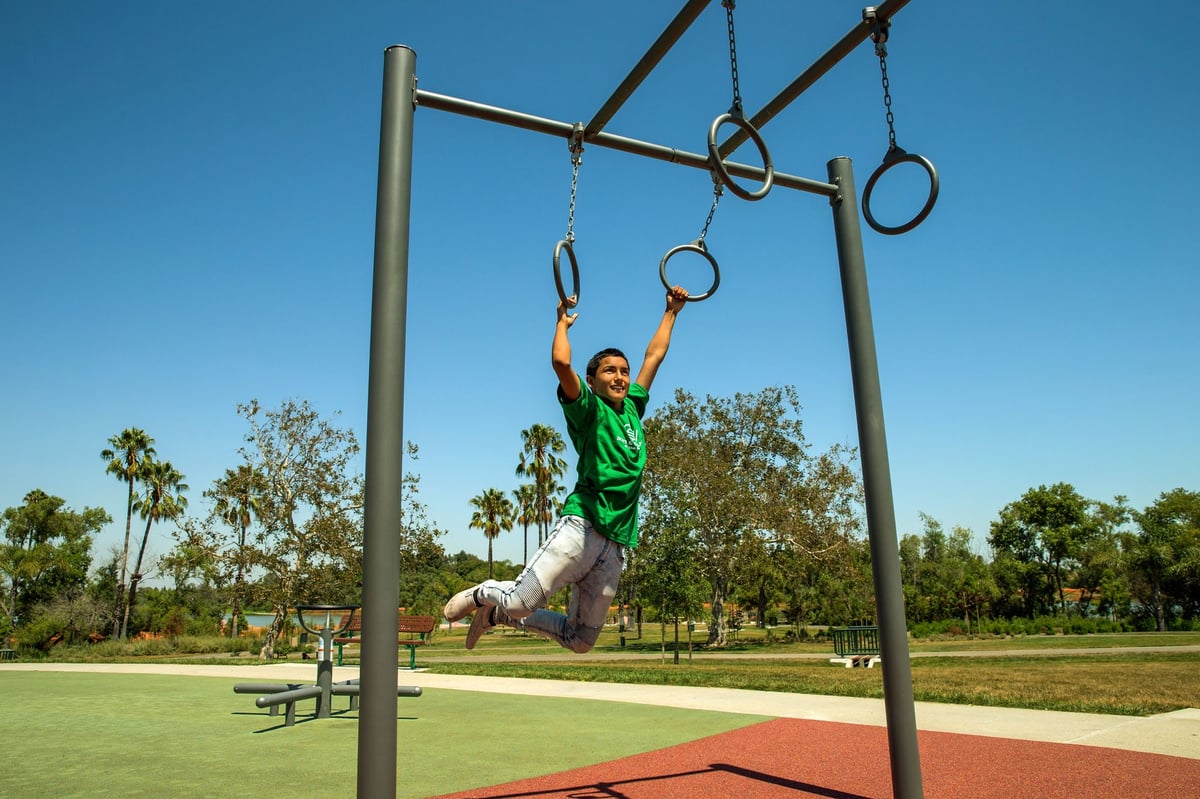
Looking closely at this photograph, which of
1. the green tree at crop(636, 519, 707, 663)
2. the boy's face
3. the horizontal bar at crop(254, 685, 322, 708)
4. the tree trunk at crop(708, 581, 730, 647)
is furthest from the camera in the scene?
the tree trunk at crop(708, 581, 730, 647)

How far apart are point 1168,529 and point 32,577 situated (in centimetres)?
6482

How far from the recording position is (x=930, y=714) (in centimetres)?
817

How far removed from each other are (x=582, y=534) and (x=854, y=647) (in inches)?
752

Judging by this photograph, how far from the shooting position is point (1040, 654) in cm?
2145

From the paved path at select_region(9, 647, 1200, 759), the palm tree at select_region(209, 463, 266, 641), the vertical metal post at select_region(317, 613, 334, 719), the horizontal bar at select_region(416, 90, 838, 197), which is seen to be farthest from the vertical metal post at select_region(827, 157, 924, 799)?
the palm tree at select_region(209, 463, 266, 641)

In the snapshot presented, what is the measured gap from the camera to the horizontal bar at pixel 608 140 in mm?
4172

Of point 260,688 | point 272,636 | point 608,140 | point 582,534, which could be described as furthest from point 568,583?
point 272,636

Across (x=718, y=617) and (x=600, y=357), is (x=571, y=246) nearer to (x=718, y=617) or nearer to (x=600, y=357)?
(x=600, y=357)

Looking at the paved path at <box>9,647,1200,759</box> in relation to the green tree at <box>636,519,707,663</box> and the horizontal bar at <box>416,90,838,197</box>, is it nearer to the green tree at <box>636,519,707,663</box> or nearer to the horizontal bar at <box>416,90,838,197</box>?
the horizontal bar at <box>416,90,838,197</box>

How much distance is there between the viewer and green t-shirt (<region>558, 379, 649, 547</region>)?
3988 millimetres

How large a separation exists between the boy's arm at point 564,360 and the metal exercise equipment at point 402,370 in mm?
822

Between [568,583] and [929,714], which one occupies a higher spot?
[568,583]

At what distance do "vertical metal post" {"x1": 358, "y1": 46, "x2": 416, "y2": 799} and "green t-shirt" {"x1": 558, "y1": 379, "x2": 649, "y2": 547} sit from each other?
3.43 ft

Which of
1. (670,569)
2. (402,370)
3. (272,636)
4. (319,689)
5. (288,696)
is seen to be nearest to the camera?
(402,370)
